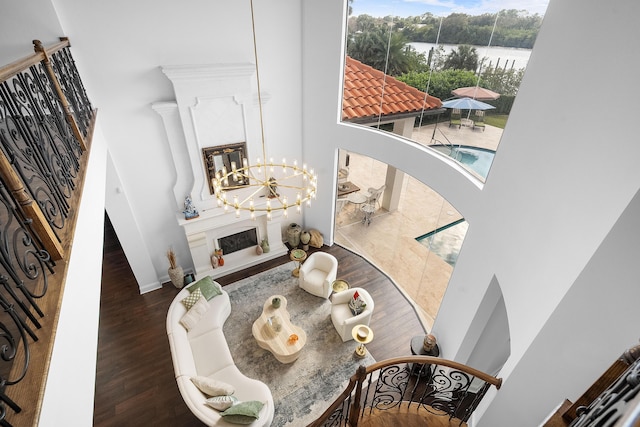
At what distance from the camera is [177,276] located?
22.1 feet

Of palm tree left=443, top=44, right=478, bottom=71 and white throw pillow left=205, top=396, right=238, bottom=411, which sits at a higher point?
palm tree left=443, top=44, right=478, bottom=71

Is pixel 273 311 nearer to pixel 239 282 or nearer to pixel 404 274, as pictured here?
pixel 239 282

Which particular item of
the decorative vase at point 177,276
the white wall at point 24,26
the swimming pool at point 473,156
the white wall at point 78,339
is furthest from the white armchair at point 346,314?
the white wall at point 24,26

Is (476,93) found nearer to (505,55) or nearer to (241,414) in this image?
(505,55)

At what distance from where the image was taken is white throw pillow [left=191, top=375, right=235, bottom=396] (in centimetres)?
434

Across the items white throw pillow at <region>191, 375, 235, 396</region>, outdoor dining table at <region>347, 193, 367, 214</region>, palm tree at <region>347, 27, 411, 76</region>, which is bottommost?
white throw pillow at <region>191, 375, 235, 396</region>

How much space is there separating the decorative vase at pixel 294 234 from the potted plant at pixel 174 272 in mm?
2550

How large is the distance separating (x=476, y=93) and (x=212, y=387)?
5356 mm

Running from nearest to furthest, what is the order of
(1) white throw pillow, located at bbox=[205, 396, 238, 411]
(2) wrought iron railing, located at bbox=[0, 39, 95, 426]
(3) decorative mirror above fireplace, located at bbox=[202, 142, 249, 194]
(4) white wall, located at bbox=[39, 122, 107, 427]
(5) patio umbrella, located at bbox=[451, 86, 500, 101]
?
(2) wrought iron railing, located at bbox=[0, 39, 95, 426] < (4) white wall, located at bbox=[39, 122, 107, 427] < (5) patio umbrella, located at bbox=[451, 86, 500, 101] < (1) white throw pillow, located at bbox=[205, 396, 238, 411] < (3) decorative mirror above fireplace, located at bbox=[202, 142, 249, 194]

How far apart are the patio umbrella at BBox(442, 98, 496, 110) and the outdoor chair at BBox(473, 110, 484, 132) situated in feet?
0.21

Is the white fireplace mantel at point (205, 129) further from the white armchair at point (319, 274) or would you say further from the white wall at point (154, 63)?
the white armchair at point (319, 274)

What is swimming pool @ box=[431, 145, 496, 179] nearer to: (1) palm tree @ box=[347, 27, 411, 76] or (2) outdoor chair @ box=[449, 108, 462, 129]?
(2) outdoor chair @ box=[449, 108, 462, 129]

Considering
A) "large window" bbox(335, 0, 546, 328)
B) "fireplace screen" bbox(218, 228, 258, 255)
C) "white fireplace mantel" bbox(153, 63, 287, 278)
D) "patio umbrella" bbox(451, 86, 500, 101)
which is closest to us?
"large window" bbox(335, 0, 546, 328)

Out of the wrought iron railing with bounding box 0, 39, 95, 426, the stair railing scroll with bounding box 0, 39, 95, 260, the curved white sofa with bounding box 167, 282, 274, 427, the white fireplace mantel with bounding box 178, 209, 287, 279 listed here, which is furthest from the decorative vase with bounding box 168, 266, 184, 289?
the wrought iron railing with bounding box 0, 39, 95, 426
